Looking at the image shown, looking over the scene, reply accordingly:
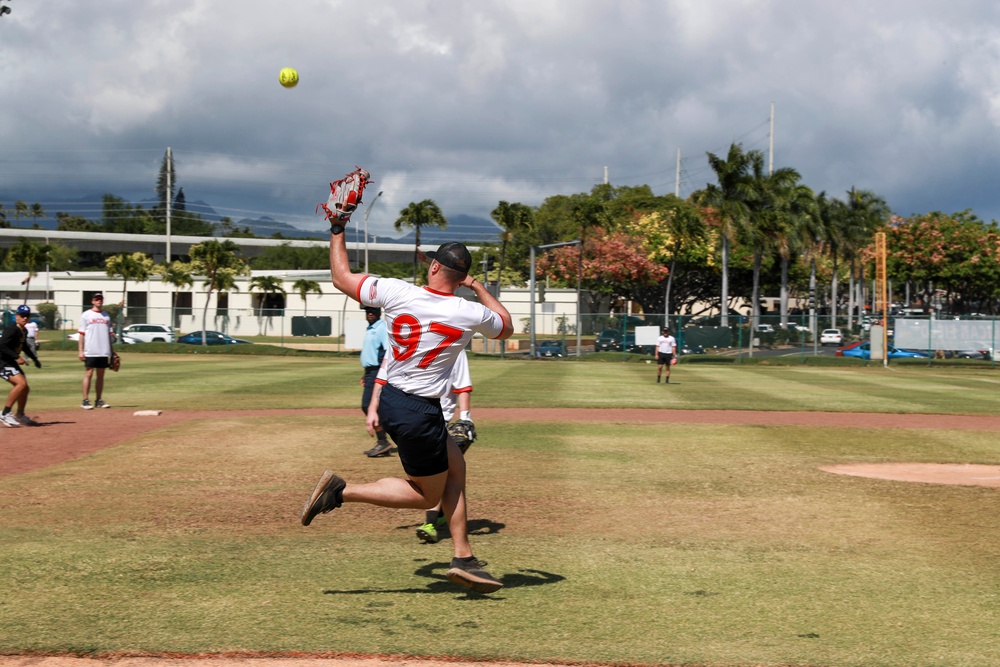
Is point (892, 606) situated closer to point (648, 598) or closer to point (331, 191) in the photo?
point (648, 598)

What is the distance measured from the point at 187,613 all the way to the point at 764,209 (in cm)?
5870

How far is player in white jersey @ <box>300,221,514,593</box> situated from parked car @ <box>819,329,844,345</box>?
43.9m

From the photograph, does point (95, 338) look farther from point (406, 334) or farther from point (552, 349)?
point (552, 349)

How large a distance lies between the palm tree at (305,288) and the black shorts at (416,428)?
7065cm

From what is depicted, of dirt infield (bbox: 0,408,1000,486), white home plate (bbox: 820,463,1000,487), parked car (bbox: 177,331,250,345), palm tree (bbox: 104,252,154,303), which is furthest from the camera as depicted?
palm tree (bbox: 104,252,154,303)

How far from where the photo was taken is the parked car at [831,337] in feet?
153

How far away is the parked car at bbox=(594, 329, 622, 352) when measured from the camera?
154 ft

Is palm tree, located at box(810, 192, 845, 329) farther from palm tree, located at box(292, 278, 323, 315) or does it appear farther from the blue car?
palm tree, located at box(292, 278, 323, 315)

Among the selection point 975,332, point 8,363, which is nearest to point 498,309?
point 8,363

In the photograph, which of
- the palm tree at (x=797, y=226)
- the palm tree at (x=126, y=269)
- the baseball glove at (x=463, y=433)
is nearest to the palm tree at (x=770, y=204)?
the palm tree at (x=797, y=226)

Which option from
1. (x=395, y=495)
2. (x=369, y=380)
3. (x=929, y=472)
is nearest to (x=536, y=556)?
(x=395, y=495)

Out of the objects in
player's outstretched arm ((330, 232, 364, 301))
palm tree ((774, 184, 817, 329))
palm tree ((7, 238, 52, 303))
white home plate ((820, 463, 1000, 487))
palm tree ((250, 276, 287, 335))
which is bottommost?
white home plate ((820, 463, 1000, 487))

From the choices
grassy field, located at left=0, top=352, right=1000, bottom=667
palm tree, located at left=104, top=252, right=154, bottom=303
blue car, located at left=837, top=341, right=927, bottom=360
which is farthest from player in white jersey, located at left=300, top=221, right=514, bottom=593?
palm tree, located at left=104, top=252, right=154, bottom=303

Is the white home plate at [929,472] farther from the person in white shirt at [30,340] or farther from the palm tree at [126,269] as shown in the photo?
the palm tree at [126,269]
